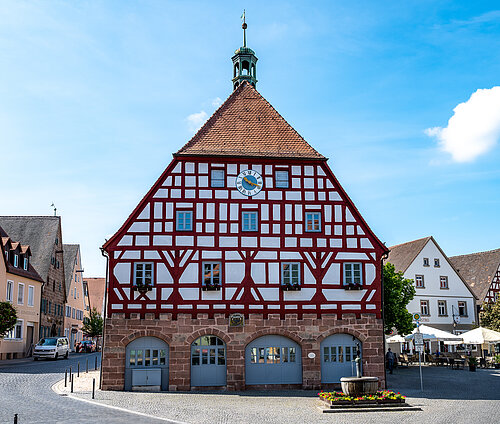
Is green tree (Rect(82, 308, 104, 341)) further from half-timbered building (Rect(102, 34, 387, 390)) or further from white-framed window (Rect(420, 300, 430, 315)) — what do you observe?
half-timbered building (Rect(102, 34, 387, 390))

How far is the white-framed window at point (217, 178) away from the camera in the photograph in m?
27.2

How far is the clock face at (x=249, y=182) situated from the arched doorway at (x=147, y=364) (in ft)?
24.9

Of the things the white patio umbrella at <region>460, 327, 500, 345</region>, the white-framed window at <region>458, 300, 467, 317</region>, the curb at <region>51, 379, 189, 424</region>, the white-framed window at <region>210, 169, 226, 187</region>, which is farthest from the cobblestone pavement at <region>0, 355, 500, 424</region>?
the white-framed window at <region>458, 300, 467, 317</region>

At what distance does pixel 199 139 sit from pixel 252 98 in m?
4.39

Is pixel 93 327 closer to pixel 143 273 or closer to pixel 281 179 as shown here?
pixel 143 273

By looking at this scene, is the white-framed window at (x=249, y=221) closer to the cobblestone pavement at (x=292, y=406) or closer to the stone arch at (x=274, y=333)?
the stone arch at (x=274, y=333)

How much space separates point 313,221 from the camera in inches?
1073

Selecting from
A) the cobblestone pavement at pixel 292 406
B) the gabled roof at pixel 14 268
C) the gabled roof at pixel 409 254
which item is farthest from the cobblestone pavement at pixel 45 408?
the gabled roof at pixel 409 254

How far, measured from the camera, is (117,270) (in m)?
25.8

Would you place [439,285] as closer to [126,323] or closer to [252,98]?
[252,98]

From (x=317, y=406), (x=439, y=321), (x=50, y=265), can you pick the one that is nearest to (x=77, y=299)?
(x=50, y=265)

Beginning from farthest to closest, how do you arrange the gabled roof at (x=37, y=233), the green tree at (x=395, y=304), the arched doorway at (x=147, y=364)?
1. the gabled roof at (x=37, y=233)
2. the green tree at (x=395, y=304)
3. the arched doorway at (x=147, y=364)

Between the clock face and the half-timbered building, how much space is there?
49 millimetres

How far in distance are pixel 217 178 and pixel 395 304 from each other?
58.3ft
